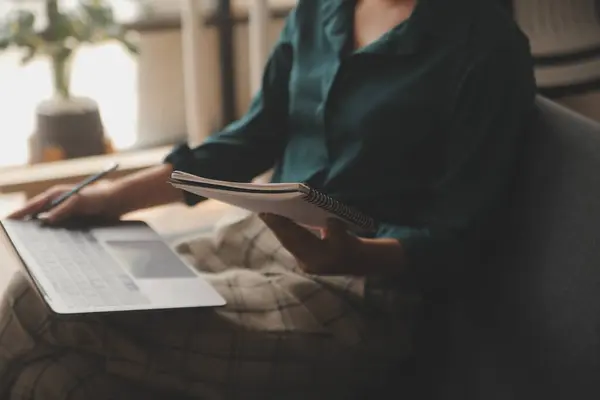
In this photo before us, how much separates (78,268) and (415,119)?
1.50 feet

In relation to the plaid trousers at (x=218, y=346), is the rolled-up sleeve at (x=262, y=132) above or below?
above

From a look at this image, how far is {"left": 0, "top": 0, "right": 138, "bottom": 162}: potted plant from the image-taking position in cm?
223

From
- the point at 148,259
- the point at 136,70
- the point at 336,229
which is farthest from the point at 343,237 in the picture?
the point at 136,70

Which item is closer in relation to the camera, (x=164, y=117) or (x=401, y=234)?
(x=401, y=234)

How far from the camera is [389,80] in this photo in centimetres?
116

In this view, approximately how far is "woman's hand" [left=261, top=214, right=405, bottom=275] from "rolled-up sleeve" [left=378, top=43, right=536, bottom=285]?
0.07 meters

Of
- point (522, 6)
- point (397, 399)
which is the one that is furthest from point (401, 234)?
point (522, 6)

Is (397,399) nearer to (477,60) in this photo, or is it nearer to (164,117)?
(477,60)

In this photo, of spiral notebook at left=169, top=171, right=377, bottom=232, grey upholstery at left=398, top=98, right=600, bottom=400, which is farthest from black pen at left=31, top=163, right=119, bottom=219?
grey upholstery at left=398, top=98, right=600, bottom=400

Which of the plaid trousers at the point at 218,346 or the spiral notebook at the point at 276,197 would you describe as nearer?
the spiral notebook at the point at 276,197

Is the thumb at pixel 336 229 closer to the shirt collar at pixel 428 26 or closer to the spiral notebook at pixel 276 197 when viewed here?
the spiral notebook at pixel 276 197

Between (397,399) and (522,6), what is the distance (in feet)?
3.14

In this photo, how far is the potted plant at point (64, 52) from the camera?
2.23 m

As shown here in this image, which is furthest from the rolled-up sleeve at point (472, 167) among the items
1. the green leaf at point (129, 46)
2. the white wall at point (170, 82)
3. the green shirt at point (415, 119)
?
the white wall at point (170, 82)
